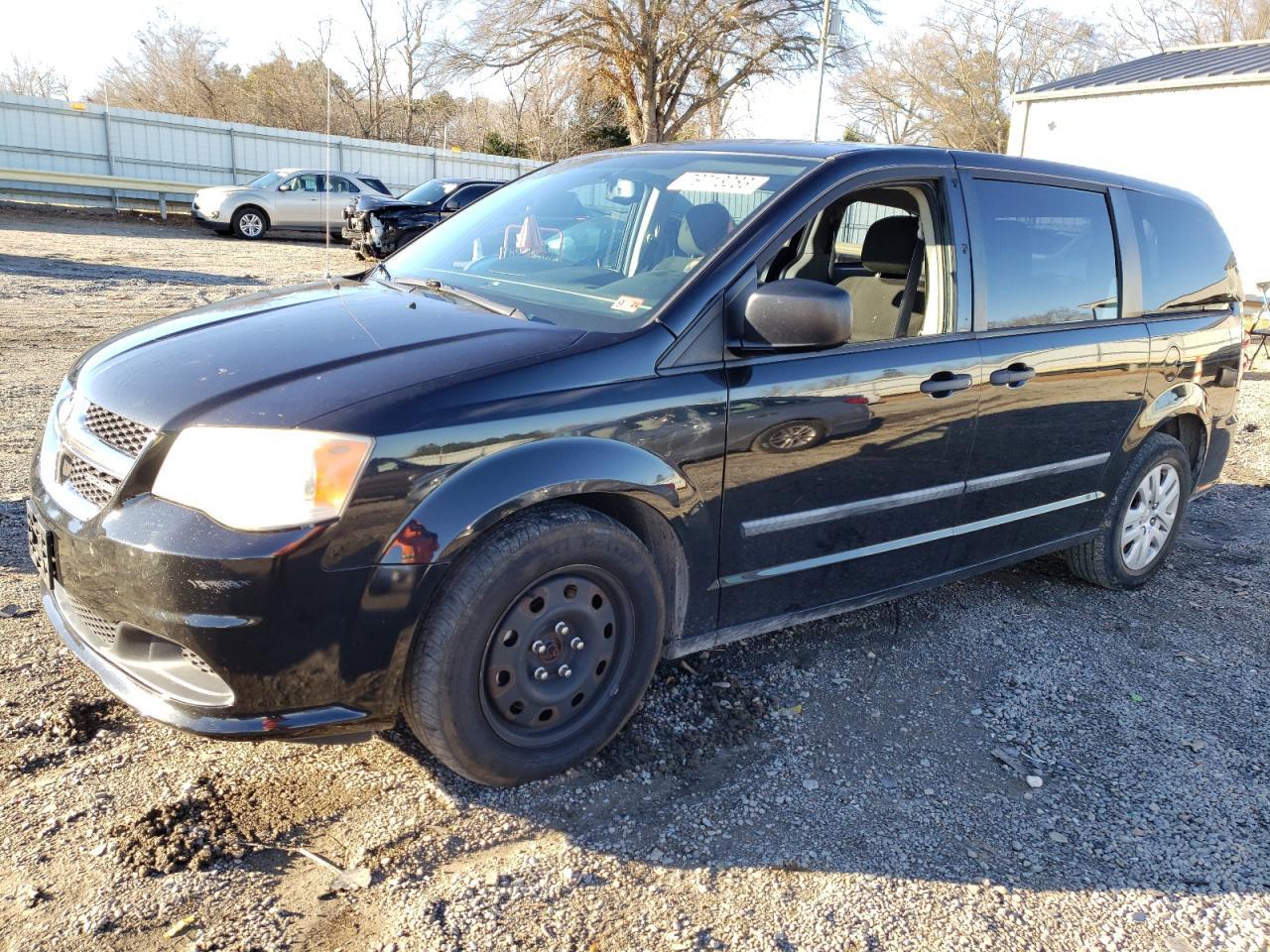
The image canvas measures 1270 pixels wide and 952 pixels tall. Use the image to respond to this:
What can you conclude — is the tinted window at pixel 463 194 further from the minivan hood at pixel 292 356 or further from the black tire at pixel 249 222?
the minivan hood at pixel 292 356

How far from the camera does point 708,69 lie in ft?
105

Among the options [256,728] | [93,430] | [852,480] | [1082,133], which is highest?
[1082,133]

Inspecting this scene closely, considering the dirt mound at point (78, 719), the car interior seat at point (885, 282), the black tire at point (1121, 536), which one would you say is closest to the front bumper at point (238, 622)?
the dirt mound at point (78, 719)

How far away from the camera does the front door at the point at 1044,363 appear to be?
371cm

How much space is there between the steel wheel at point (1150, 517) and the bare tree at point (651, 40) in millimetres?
28785

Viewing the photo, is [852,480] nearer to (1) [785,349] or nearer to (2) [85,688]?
(1) [785,349]

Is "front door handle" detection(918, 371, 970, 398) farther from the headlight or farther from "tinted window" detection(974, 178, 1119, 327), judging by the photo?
the headlight

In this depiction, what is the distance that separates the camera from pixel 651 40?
3073 centimetres

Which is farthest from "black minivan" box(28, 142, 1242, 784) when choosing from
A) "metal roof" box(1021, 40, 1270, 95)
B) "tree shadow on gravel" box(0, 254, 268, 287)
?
"metal roof" box(1021, 40, 1270, 95)

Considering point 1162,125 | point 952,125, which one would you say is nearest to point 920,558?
point 1162,125

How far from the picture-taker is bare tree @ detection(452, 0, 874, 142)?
3019 cm

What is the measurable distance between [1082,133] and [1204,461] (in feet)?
51.2

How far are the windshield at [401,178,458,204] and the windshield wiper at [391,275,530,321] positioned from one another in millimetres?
16702

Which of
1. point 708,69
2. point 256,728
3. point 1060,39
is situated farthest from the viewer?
point 1060,39
